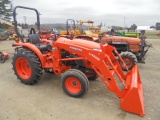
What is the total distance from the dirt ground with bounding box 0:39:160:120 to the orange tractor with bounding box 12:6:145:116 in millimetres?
213

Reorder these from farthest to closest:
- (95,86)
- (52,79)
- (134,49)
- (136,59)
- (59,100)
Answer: (134,49)
(136,59)
(52,79)
(95,86)
(59,100)

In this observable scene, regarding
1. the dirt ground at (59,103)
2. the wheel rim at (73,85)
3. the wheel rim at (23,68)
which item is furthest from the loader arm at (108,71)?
the wheel rim at (23,68)

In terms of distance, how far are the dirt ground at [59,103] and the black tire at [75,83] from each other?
14cm

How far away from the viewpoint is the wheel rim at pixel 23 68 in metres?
5.14

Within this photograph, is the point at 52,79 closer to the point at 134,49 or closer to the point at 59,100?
the point at 59,100

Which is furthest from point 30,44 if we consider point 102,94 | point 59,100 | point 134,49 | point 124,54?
point 134,49

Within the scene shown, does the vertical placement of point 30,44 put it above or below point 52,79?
above

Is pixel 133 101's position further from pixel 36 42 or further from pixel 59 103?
pixel 36 42

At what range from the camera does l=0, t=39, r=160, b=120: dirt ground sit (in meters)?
3.51

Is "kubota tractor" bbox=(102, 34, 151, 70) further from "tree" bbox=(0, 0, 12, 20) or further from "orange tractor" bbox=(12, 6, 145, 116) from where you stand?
"tree" bbox=(0, 0, 12, 20)

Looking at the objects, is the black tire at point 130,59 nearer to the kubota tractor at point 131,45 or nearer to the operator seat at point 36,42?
the kubota tractor at point 131,45

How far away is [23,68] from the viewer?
5277mm

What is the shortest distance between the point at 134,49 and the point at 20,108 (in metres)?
5.49

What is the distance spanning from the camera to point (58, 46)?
4.57 m
